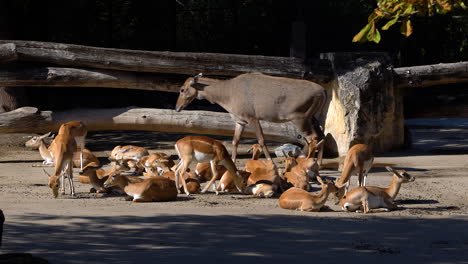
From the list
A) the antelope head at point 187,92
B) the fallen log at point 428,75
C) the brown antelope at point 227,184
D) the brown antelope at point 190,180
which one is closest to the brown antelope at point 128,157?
the antelope head at point 187,92

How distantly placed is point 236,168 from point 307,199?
2079mm

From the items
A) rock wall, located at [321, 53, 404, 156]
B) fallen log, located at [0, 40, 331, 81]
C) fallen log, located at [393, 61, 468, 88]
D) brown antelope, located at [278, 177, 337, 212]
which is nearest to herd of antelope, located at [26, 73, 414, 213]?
brown antelope, located at [278, 177, 337, 212]

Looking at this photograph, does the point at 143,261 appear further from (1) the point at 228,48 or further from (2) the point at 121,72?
(1) the point at 228,48

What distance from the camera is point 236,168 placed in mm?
11555

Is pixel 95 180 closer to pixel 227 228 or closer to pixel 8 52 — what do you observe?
pixel 227 228

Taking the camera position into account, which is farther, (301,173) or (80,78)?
(80,78)

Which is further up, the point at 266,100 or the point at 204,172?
the point at 266,100

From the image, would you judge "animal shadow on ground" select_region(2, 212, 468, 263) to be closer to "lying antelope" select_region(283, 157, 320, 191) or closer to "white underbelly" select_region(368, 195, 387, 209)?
"white underbelly" select_region(368, 195, 387, 209)

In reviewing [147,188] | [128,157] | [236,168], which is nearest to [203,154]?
[236,168]

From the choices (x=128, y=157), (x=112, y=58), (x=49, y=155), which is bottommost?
(x=49, y=155)

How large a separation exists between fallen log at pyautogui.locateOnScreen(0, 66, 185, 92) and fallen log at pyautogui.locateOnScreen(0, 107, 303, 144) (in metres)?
0.52

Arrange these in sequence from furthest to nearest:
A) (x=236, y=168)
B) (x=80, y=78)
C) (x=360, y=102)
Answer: (x=80, y=78), (x=360, y=102), (x=236, y=168)

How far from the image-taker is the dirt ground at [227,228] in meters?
7.20

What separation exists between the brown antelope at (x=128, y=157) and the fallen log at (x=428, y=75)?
5.50 m
